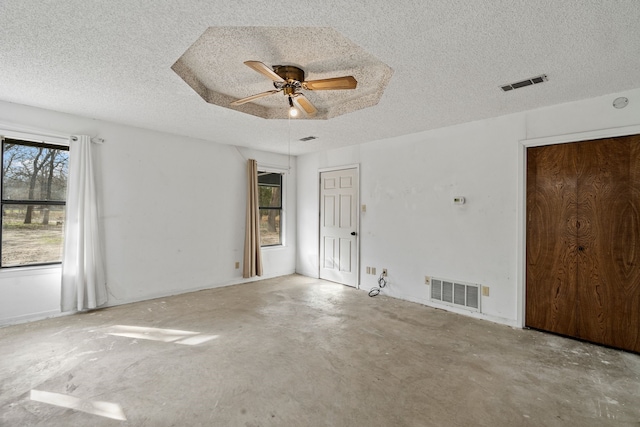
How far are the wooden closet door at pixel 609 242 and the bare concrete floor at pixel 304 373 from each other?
0.25 meters

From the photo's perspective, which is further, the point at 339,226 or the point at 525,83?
the point at 339,226

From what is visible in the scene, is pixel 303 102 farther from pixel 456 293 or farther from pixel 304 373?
pixel 456 293

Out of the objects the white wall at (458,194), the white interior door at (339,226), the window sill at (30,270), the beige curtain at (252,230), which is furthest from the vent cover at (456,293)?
the window sill at (30,270)

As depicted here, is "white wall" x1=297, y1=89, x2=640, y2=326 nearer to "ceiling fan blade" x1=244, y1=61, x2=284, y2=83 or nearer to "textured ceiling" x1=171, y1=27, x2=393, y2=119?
"textured ceiling" x1=171, y1=27, x2=393, y2=119

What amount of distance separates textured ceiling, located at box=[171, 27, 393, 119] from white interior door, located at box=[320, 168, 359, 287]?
1.84 meters

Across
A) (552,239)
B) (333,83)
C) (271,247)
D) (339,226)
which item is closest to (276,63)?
(333,83)

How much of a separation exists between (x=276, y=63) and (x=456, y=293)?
3.46 m

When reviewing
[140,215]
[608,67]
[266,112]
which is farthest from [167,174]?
[608,67]

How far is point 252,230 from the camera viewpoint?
5.22 m

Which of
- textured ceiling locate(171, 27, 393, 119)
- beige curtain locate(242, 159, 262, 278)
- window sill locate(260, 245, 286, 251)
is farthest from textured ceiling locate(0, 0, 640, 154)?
window sill locate(260, 245, 286, 251)

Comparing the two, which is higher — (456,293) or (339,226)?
(339,226)

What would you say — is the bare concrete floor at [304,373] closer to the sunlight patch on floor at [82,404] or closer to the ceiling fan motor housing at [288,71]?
the sunlight patch on floor at [82,404]

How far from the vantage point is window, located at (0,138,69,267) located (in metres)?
3.32

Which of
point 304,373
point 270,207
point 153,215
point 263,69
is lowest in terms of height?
point 304,373
